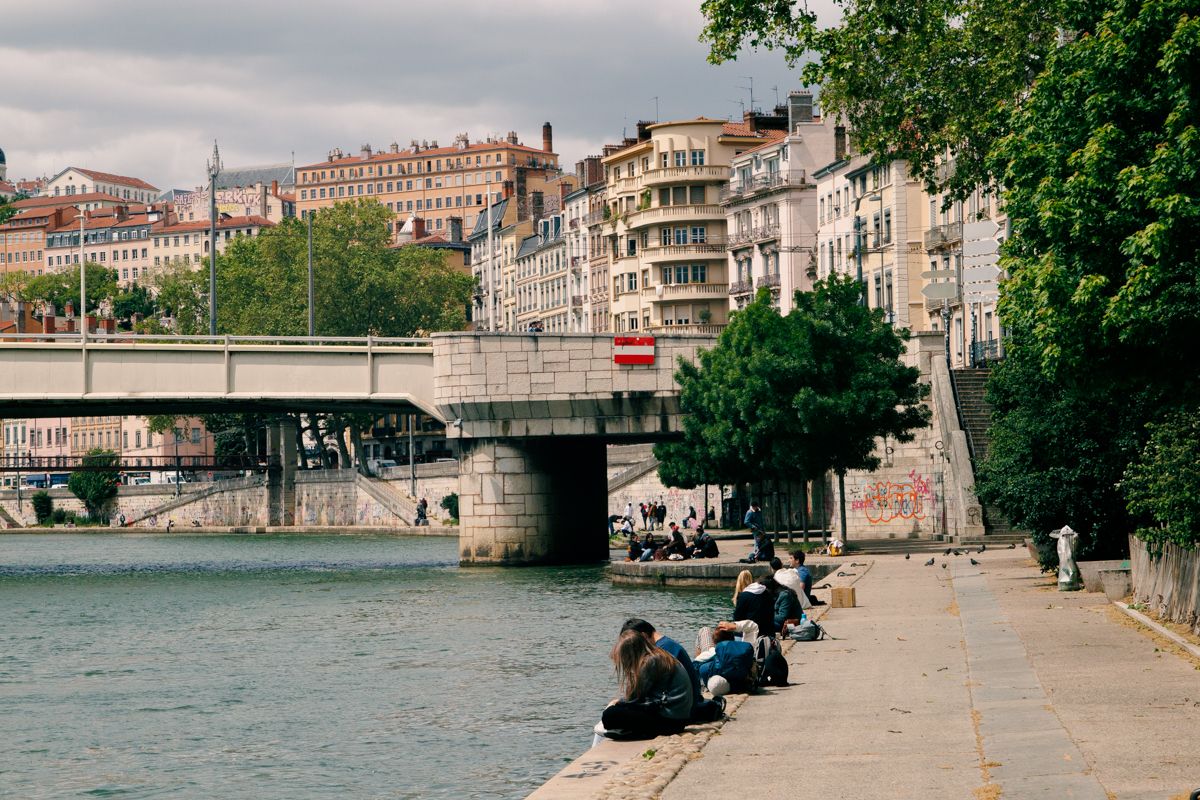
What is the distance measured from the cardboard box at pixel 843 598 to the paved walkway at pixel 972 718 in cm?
347

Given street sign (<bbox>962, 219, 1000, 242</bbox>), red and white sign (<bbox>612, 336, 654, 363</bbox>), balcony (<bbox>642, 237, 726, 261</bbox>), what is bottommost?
red and white sign (<bbox>612, 336, 654, 363</bbox>)

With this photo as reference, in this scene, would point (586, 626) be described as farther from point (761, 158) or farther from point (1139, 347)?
point (761, 158)

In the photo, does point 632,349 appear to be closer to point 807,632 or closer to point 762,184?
point 807,632

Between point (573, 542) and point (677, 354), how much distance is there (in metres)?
7.13

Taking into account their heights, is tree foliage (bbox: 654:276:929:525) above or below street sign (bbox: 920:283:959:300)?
below

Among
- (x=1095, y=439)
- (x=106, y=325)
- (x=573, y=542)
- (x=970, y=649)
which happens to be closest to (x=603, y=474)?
(x=573, y=542)

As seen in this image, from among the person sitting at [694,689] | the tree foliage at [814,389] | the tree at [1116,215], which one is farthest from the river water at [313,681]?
the tree at [1116,215]

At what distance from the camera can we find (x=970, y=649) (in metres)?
23.9

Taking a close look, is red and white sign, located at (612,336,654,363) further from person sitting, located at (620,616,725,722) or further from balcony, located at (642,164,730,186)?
balcony, located at (642,164,730,186)

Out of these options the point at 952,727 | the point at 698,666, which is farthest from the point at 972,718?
the point at 698,666

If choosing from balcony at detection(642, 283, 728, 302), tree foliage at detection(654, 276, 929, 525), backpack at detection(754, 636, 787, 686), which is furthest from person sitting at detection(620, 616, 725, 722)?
balcony at detection(642, 283, 728, 302)

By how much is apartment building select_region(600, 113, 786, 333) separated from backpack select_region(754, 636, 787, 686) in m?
103

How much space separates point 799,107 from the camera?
12044 cm

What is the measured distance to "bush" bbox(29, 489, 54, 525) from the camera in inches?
5915
